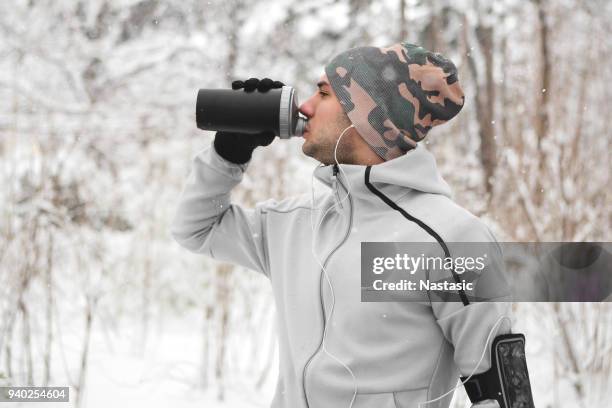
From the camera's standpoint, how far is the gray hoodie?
3.37 ft

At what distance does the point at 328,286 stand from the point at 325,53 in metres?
4.31

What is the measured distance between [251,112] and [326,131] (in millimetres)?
164

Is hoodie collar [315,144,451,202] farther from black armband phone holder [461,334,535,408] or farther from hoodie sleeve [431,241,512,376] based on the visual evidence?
black armband phone holder [461,334,535,408]

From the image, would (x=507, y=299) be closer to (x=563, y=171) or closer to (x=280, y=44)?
(x=563, y=171)

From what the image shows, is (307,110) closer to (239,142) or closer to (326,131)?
(326,131)

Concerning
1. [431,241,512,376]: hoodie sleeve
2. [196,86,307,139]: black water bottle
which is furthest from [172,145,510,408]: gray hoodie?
[196,86,307,139]: black water bottle

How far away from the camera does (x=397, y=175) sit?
1094 mm

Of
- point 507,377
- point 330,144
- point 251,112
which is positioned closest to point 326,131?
point 330,144

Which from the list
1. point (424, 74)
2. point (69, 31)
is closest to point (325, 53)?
point (69, 31)

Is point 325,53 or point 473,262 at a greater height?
point 325,53

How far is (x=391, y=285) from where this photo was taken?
3.43 feet

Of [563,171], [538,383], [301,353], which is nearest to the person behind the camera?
[301,353]

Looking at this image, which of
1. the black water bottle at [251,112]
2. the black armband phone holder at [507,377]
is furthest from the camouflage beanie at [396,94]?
the black armband phone holder at [507,377]

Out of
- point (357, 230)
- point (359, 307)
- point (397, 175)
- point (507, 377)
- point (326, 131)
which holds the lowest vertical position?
point (507, 377)
